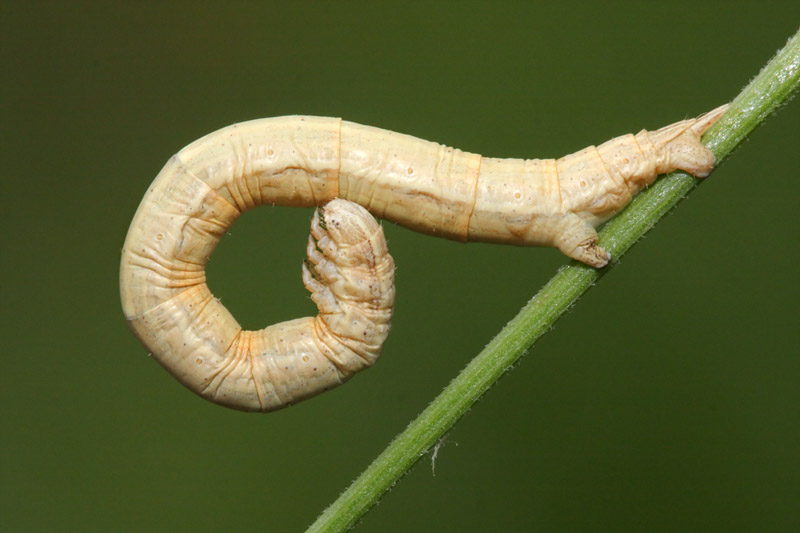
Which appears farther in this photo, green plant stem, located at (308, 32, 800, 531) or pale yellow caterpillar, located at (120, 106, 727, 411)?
pale yellow caterpillar, located at (120, 106, 727, 411)

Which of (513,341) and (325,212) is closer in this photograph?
(513,341)

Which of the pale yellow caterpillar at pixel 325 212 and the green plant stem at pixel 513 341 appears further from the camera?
the pale yellow caterpillar at pixel 325 212

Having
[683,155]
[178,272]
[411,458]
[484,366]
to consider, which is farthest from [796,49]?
[178,272]

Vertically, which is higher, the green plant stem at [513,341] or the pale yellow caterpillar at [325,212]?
the pale yellow caterpillar at [325,212]

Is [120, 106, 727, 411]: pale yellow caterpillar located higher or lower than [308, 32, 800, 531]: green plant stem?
higher
